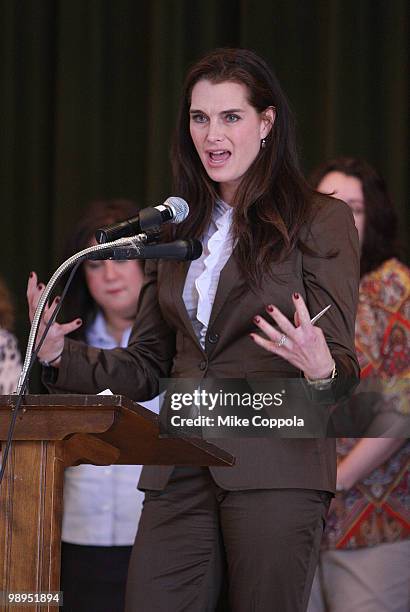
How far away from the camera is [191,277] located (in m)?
2.38

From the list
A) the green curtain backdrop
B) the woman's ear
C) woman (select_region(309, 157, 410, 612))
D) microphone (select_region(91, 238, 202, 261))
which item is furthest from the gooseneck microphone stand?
the green curtain backdrop

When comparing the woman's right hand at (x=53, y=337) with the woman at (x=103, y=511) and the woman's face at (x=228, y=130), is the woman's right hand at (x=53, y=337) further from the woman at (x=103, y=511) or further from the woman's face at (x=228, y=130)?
the woman at (x=103, y=511)

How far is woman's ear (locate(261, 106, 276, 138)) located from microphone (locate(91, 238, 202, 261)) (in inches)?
16.1

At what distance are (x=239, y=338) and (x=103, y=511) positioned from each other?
134cm

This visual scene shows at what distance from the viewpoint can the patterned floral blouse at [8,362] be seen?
3.57m

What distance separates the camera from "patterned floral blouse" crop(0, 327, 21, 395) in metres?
3.57

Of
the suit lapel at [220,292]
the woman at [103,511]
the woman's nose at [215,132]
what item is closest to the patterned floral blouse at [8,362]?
the woman at [103,511]

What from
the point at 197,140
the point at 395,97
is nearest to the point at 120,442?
the point at 197,140

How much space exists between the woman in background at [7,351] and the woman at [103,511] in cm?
21

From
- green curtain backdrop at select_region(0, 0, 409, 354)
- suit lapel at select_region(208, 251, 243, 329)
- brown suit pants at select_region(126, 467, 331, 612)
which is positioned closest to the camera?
brown suit pants at select_region(126, 467, 331, 612)

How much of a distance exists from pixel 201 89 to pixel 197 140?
0.35ft
